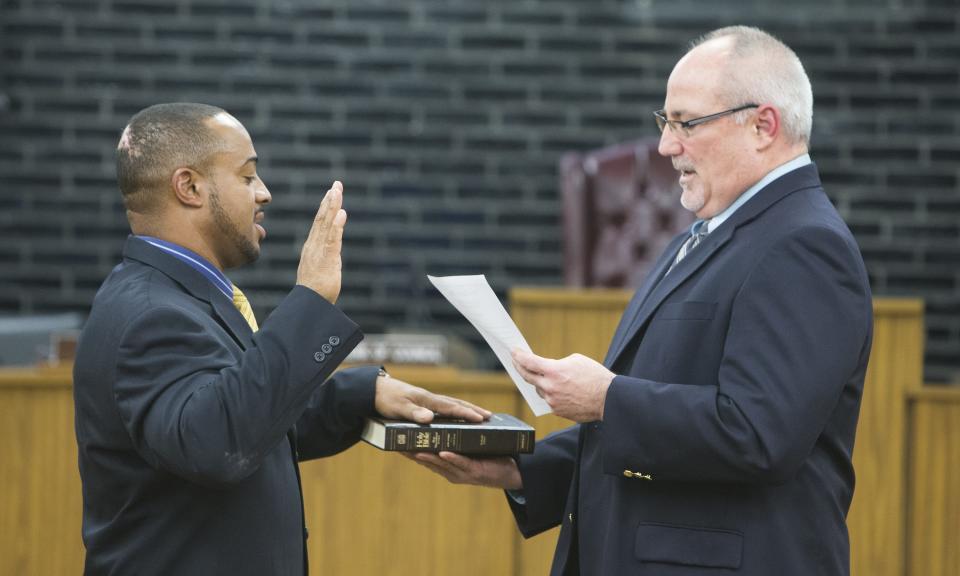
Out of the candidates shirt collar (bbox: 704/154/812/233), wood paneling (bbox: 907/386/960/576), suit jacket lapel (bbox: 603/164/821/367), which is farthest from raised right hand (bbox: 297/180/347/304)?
wood paneling (bbox: 907/386/960/576)

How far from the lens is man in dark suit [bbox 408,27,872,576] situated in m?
1.68

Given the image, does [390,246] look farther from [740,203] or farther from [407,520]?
[740,203]

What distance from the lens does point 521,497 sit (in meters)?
2.15

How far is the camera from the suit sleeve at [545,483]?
6.97 feet

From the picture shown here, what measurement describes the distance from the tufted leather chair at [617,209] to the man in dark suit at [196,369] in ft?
8.66

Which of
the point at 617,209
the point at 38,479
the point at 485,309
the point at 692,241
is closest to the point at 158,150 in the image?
the point at 485,309

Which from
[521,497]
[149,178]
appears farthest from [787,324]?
[149,178]

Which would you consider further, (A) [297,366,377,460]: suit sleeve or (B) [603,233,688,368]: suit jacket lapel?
(A) [297,366,377,460]: suit sleeve

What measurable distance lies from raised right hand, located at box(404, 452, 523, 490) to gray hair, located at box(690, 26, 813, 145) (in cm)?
70

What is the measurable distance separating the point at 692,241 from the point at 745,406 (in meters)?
0.40

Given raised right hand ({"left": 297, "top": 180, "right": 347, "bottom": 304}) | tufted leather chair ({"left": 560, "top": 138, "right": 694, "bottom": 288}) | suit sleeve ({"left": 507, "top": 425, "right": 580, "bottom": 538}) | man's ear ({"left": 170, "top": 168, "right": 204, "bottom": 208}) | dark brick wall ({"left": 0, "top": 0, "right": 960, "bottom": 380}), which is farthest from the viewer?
dark brick wall ({"left": 0, "top": 0, "right": 960, "bottom": 380})

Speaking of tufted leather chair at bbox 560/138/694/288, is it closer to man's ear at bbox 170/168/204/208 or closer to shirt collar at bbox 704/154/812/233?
shirt collar at bbox 704/154/812/233

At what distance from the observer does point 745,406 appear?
5.44 ft

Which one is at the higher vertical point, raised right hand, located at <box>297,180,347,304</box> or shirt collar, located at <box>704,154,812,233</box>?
shirt collar, located at <box>704,154,812,233</box>
